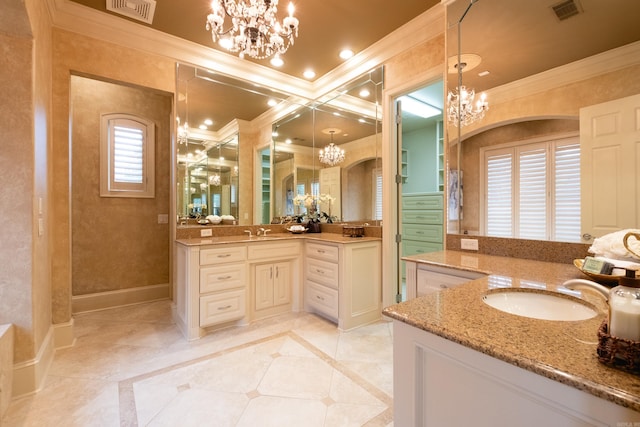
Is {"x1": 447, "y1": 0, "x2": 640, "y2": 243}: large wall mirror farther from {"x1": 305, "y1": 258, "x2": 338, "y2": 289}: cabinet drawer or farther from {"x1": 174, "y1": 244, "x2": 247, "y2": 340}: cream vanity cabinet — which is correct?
{"x1": 174, "y1": 244, "x2": 247, "y2": 340}: cream vanity cabinet

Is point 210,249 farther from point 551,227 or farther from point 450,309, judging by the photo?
point 551,227

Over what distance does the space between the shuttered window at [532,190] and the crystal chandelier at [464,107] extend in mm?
268

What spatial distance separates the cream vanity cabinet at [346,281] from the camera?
9.30 ft

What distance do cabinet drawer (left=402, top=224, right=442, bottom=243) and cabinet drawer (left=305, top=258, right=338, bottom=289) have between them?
212cm

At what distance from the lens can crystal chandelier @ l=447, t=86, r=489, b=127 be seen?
2021 mm

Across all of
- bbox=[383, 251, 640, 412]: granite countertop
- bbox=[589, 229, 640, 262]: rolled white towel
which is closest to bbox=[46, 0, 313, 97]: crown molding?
bbox=[383, 251, 640, 412]: granite countertop

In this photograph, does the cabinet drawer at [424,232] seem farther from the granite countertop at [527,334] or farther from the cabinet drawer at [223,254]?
the granite countertop at [527,334]

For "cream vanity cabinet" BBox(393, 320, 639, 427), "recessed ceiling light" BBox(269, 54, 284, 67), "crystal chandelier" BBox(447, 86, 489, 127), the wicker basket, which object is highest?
"recessed ceiling light" BBox(269, 54, 284, 67)

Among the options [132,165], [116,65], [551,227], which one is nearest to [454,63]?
[551,227]

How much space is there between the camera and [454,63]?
2168mm

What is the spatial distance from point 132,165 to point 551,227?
4.39 meters

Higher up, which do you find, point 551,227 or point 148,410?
point 551,227

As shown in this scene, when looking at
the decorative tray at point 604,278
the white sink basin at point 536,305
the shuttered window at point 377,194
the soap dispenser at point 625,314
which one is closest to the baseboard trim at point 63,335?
the shuttered window at point 377,194

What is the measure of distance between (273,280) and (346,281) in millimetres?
863
